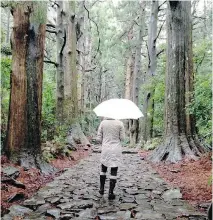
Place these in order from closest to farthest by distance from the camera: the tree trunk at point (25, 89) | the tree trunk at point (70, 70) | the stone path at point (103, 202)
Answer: the stone path at point (103, 202) → the tree trunk at point (25, 89) → the tree trunk at point (70, 70)

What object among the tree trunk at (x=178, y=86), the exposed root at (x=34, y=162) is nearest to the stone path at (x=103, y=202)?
the exposed root at (x=34, y=162)

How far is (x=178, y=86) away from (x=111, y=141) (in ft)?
16.8

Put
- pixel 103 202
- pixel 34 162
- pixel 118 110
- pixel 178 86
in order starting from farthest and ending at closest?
pixel 178 86, pixel 34 162, pixel 118 110, pixel 103 202

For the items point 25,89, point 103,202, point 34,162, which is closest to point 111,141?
point 103,202

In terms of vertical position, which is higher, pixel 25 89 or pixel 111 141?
pixel 25 89

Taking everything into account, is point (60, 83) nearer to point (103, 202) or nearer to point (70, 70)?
point (70, 70)

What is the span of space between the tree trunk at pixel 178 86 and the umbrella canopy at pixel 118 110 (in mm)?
4084

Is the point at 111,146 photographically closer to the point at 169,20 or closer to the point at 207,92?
the point at 207,92

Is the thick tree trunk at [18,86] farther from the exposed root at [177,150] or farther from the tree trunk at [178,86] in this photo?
the tree trunk at [178,86]

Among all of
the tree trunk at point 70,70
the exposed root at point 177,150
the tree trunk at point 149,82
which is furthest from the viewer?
the tree trunk at point 149,82

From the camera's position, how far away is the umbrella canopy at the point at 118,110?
23.0 ft

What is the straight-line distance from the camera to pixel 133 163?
12.0 m

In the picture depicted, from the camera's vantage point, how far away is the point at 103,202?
6211 mm

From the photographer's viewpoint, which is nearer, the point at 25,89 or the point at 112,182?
the point at 112,182
